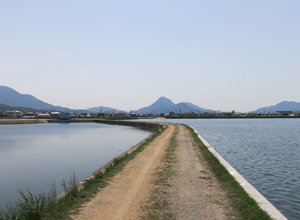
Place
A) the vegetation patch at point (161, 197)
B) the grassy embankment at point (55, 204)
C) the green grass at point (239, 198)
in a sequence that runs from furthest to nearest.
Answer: the vegetation patch at point (161, 197), the green grass at point (239, 198), the grassy embankment at point (55, 204)

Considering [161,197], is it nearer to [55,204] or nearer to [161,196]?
[161,196]

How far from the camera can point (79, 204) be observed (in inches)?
356

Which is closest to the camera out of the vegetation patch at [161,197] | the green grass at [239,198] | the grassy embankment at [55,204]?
the grassy embankment at [55,204]

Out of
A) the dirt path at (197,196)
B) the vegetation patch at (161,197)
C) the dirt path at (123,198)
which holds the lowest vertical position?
the dirt path at (123,198)

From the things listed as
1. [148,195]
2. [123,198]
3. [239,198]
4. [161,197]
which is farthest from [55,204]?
[239,198]

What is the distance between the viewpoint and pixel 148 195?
9984 mm

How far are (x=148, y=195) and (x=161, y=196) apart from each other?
0.56 m

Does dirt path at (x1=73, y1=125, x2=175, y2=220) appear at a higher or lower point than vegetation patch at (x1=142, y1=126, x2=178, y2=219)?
lower

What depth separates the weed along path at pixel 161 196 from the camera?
7.97 metres

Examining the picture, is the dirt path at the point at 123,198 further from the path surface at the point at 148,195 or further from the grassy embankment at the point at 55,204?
the grassy embankment at the point at 55,204

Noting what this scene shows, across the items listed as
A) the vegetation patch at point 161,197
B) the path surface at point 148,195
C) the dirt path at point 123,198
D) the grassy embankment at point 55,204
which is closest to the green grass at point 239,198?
the path surface at point 148,195

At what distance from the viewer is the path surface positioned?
7.99 meters

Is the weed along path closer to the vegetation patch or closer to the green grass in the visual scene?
the vegetation patch

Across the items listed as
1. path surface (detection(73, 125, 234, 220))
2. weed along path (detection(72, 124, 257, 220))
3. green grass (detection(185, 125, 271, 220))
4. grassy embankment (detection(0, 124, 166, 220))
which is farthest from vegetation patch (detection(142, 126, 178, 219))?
grassy embankment (detection(0, 124, 166, 220))
